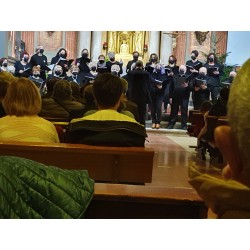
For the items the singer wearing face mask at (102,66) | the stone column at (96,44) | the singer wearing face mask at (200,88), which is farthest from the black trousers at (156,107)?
the stone column at (96,44)

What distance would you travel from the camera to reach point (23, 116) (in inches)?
89.1

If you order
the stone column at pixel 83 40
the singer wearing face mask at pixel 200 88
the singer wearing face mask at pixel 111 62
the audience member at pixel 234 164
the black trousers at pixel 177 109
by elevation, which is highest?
the stone column at pixel 83 40

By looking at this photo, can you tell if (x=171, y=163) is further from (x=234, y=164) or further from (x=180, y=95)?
(x=180, y=95)

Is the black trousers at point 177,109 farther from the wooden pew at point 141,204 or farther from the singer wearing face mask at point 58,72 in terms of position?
the wooden pew at point 141,204

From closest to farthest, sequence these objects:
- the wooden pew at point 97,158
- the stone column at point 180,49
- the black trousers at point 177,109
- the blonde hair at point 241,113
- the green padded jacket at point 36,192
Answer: the blonde hair at point 241,113
the green padded jacket at point 36,192
the wooden pew at point 97,158
the black trousers at point 177,109
the stone column at point 180,49

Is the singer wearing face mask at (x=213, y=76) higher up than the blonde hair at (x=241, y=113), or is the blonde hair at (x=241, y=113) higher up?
the blonde hair at (x=241, y=113)

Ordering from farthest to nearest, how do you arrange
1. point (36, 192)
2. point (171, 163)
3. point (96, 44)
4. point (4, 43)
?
point (96, 44) → point (4, 43) → point (171, 163) → point (36, 192)

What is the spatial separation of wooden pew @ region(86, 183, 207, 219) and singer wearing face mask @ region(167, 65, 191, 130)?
8.54 meters

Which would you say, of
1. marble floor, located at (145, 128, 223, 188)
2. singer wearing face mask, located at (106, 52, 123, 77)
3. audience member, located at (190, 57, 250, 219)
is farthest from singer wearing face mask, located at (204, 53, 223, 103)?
audience member, located at (190, 57, 250, 219)

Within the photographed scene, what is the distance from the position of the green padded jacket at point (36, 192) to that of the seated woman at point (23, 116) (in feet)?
4.35

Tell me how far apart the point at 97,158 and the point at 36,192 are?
1285mm

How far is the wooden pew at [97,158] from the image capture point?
6.72ft

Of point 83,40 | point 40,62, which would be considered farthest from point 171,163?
point 83,40
